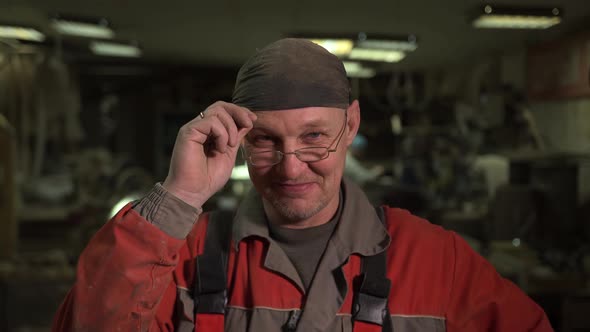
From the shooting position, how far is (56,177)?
18.0 ft

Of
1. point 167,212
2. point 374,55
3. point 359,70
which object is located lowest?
point 167,212

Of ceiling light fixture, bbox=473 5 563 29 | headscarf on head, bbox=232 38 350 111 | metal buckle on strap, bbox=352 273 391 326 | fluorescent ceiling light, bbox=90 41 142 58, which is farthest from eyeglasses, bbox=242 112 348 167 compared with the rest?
fluorescent ceiling light, bbox=90 41 142 58

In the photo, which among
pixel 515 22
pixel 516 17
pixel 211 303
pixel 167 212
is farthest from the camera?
pixel 515 22

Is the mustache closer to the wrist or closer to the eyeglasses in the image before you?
the eyeglasses

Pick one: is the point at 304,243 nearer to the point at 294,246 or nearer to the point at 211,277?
the point at 294,246

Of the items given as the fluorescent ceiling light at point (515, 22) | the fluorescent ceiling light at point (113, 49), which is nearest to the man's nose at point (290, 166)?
the fluorescent ceiling light at point (515, 22)

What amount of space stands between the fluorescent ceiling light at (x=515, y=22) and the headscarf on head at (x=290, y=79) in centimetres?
278

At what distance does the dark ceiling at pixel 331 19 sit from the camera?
12.2ft

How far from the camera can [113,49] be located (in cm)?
532

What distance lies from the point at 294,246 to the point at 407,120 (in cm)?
239

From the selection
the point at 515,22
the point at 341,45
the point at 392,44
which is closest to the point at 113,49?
the point at 341,45

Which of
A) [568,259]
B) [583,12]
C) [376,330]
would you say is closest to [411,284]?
[376,330]

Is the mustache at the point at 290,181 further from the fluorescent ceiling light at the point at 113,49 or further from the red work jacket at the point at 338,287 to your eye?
the fluorescent ceiling light at the point at 113,49

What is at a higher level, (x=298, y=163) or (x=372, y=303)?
(x=298, y=163)
